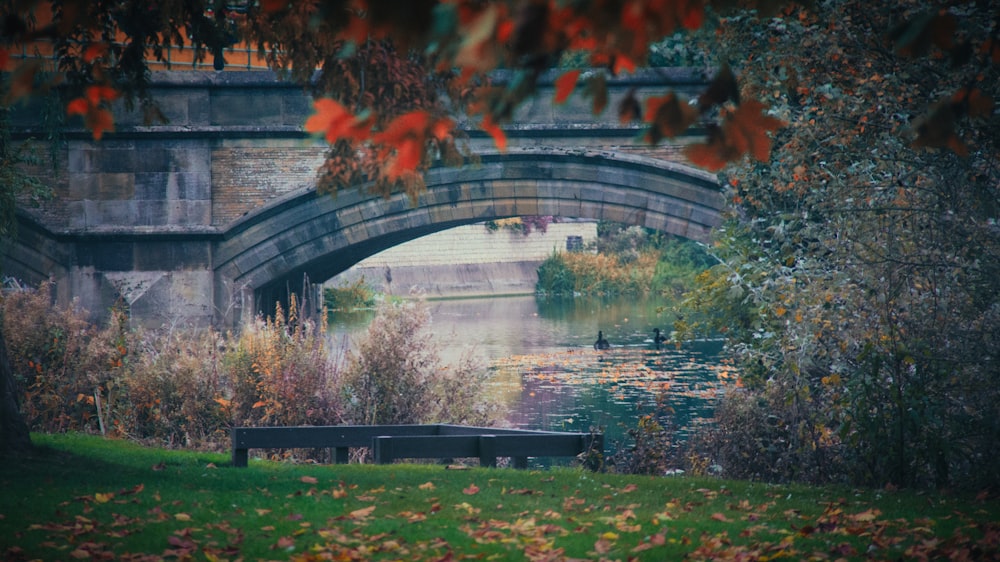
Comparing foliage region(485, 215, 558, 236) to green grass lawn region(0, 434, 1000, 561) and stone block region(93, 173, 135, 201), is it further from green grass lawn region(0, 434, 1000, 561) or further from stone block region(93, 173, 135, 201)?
green grass lawn region(0, 434, 1000, 561)

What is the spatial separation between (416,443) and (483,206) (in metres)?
5.87

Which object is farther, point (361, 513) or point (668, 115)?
point (361, 513)

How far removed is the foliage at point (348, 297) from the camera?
105 feet

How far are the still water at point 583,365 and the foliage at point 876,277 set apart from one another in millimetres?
1822

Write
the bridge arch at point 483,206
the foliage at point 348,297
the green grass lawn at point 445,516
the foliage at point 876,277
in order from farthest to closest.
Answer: the foliage at point 348,297, the bridge arch at point 483,206, the foliage at point 876,277, the green grass lawn at point 445,516

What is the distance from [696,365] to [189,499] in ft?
46.1

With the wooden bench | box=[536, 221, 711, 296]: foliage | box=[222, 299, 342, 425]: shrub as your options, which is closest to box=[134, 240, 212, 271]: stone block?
box=[222, 299, 342, 425]: shrub

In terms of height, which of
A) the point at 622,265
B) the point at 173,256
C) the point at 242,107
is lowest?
the point at 173,256

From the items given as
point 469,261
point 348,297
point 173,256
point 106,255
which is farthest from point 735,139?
point 469,261

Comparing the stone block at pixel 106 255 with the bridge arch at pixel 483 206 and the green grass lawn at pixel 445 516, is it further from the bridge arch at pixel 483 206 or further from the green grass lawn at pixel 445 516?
the green grass lawn at pixel 445 516

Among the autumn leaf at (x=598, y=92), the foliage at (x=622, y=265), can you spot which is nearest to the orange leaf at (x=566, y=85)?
the autumn leaf at (x=598, y=92)

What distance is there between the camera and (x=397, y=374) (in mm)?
10969

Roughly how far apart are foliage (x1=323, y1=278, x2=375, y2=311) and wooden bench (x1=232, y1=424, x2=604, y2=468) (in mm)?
22880

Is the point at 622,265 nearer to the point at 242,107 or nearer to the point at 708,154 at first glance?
the point at 242,107
